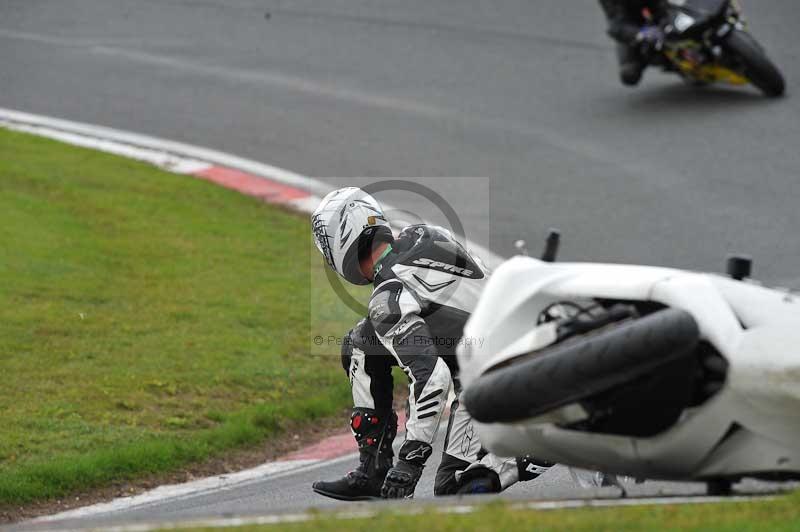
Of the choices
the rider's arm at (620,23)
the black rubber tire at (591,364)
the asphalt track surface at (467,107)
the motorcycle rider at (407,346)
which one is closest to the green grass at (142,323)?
the asphalt track surface at (467,107)

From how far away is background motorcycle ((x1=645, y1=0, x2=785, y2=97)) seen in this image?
13492mm

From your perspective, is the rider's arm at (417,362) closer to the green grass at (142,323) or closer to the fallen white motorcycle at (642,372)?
the fallen white motorcycle at (642,372)

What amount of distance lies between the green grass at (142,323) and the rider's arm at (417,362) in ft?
8.00

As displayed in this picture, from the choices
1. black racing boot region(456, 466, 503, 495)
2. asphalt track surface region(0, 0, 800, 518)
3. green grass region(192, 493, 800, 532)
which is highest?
asphalt track surface region(0, 0, 800, 518)

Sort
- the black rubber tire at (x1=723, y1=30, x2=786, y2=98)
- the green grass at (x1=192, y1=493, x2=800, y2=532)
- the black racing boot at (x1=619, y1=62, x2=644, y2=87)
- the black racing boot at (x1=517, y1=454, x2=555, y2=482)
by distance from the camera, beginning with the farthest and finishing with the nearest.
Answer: the black racing boot at (x1=619, y1=62, x2=644, y2=87) < the black rubber tire at (x1=723, y1=30, x2=786, y2=98) < the black racing boot at (x1=517, y1=454, x2=555, y2=482) < the green grass at (x1=192, y1=493, x2=800, y2=532)

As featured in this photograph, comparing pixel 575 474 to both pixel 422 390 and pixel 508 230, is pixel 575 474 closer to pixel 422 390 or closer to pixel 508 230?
pixel 422 390

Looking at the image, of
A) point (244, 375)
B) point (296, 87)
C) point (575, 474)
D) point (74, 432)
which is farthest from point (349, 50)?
point (575, 474)

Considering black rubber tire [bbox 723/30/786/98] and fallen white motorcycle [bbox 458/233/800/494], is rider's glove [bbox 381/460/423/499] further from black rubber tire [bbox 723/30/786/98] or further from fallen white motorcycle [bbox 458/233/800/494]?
black rubber tire [bbox 723/30/786/98]

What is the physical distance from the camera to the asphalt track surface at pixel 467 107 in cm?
1170

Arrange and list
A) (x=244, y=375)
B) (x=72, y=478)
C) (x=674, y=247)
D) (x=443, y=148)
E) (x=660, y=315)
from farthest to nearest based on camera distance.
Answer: (x=443, y=148) → (x=674, y=247) → (x=244, y=375) → (x=72, y=478) → (x=660, y=315)

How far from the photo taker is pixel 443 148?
545 inches

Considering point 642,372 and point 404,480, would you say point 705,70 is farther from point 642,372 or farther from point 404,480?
point 642,372

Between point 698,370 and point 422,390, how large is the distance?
1.63 meters

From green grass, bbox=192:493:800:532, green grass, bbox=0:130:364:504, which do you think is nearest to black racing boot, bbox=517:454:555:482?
green grass, bbox=192:493:800:532
